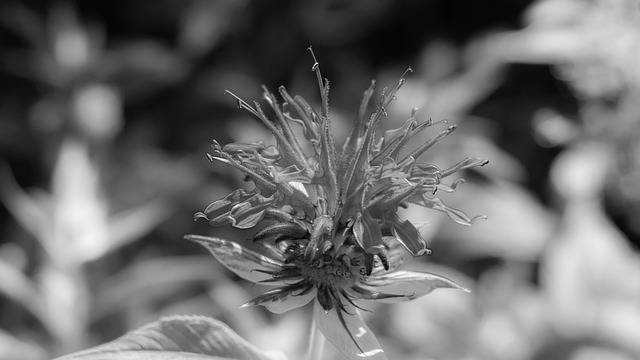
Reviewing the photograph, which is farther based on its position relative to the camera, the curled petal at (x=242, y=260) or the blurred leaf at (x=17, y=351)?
the blurred leaf at (x=17, y=351)

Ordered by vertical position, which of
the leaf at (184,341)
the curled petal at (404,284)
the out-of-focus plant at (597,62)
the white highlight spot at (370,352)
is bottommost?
the out-of-focus plant at (597,62)

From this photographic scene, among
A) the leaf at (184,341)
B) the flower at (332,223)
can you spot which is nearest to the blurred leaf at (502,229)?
the flower at (332,223)

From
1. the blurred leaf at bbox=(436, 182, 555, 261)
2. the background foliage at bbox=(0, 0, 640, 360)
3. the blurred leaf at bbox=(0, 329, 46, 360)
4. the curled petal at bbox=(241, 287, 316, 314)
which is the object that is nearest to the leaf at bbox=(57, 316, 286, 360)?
the curled petal at bbox=(241, 287, 316, 314)

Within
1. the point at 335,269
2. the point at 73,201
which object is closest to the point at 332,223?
the point at 335,269

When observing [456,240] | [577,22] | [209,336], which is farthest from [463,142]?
[209,336]

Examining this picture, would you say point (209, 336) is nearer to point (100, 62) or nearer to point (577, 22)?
point (577, 22)

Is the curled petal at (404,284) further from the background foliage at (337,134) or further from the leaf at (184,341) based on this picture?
the background foliage at (337,134)
